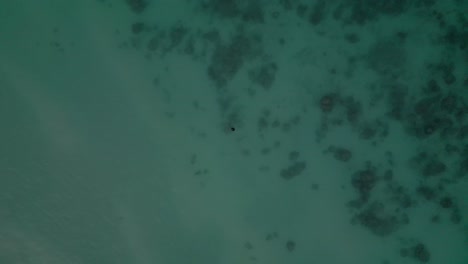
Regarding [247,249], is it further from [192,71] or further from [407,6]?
[407,6]

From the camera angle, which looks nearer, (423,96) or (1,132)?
(423,96)

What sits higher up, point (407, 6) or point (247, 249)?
point (407, 6)

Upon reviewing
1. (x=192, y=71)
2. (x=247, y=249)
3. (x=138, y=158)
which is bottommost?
(x=247, y=249)

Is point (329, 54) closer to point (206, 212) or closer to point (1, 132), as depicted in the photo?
point (206, 212)

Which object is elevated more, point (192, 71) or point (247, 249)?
point (192, 71)

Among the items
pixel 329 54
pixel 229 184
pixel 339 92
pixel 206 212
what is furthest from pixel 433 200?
pixel 206 212

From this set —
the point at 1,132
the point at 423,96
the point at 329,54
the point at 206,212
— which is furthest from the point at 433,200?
the point at 1,132
